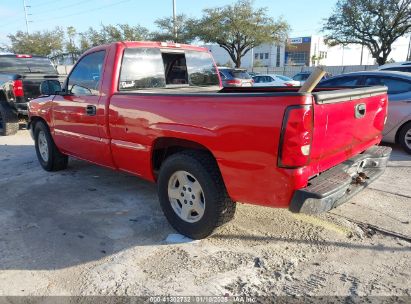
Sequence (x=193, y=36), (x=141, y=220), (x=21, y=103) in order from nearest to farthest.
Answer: (x=141, y=220)
(x=21, y=103)
(x=193, y=36)

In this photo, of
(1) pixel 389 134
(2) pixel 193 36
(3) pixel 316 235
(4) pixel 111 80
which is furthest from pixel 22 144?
(2) pixel 193 36

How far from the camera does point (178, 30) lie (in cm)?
3869

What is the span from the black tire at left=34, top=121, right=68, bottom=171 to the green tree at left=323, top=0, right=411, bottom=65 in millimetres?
32164

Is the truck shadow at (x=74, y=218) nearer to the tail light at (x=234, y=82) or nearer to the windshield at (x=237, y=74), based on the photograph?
the tail light at (x=234, y=82)

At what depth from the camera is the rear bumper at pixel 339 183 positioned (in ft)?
9.24

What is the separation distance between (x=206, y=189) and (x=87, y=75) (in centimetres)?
253

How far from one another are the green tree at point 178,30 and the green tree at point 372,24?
42.7 feet

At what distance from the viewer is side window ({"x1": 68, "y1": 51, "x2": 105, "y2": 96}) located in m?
4.59

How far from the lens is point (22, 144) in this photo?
8609 millimetres

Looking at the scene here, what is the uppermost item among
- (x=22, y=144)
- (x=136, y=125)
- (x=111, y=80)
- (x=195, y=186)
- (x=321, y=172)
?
(x=111, y=80)

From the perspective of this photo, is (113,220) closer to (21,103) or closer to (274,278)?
(274,278)

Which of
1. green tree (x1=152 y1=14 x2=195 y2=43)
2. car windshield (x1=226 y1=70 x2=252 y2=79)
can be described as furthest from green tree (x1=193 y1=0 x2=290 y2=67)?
car windshield (x1=226 y1=70 x2=252 y2=79)

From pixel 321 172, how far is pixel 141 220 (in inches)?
81.6

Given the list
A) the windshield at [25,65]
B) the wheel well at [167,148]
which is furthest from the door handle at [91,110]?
the windshield at [25,65]
